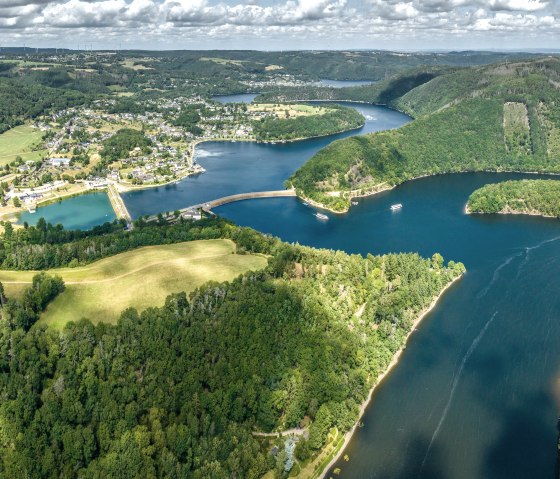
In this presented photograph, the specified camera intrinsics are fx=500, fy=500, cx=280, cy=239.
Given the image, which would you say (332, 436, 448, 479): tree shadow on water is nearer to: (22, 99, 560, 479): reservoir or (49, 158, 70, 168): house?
(22, 99, 560, 479): reservoir

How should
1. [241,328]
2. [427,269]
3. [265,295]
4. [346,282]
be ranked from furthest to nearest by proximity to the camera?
1. [427,269]
2. [346,282]
3. [265,295]
4. [241,328]

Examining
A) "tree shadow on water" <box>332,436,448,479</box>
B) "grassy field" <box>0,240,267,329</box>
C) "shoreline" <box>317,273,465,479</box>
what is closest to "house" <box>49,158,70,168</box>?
"grassy field" <box>0,240,267,329</box>

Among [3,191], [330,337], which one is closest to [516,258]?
[330,337]

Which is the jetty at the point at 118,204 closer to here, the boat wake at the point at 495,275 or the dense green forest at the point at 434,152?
the dense green forest at the point at 434,152

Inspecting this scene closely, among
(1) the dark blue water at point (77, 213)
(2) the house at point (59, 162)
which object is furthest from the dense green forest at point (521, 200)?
(2) the house at point (59, 162)

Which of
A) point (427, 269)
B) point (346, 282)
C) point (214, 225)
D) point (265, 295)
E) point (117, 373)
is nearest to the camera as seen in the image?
point (117, 373)

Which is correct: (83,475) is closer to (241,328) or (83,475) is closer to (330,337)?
(241,328)

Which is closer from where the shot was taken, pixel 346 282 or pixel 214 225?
pixel 346 282
